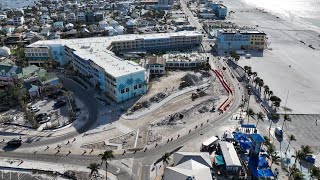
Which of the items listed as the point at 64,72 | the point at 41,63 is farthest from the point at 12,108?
the point at 41,63

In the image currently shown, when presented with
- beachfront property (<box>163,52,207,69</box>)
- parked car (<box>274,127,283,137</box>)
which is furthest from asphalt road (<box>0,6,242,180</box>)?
beachfront property (<box>163,52,207,69</box>)

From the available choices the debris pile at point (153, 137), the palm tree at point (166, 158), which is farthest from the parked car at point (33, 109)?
the palm tree at point (166, 158)

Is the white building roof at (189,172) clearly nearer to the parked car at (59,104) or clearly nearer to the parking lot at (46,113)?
the parking lot at (46,113)

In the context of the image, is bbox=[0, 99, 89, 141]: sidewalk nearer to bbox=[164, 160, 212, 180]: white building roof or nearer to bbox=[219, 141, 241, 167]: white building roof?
bbox=[164, 160, 212, 180]: white building roof

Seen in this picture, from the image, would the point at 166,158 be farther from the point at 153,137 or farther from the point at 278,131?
the point at 278,131

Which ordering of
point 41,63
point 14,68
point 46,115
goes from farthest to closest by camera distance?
1. point 41,63
2. point 14,68
3. point 46,115

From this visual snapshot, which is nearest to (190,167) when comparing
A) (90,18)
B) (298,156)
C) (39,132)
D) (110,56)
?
(298,156)

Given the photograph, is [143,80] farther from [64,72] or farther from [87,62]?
[64,72]
